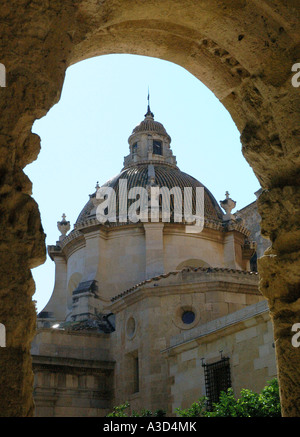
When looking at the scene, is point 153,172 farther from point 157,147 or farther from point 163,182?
point 157,147

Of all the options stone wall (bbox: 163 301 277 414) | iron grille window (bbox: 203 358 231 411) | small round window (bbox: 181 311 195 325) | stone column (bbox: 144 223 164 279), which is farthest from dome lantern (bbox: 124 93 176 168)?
iron grille window (bbox: 203 358 231 411)

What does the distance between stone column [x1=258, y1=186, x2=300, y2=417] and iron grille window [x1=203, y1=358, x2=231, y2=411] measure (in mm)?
9108

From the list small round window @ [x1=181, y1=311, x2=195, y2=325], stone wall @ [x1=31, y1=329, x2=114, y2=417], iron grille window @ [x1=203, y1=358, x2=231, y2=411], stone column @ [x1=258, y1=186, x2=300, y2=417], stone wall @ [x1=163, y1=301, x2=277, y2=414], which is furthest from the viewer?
stone wall @ [x1=31, y1=329, x2=114, y2=417]

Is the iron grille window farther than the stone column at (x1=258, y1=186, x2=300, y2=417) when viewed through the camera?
Yes

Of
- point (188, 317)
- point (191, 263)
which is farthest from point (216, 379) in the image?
point (191, 263)

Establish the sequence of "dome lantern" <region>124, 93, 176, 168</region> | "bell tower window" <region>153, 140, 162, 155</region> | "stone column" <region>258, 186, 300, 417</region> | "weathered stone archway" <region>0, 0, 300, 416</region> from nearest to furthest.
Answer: "weathered stone archway" <region>0, 0, 300, 416</region> < "stone column" <region>258, 186, 300, 417</region> < "dome lantern" <region>124, 93, 176, 168</region> < "bell tower window" <region>153, 140, 162, 155</region>

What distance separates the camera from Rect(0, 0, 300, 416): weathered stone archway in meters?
2.89

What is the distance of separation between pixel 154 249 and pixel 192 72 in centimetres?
1617

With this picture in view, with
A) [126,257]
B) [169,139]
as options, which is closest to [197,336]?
[126,257]

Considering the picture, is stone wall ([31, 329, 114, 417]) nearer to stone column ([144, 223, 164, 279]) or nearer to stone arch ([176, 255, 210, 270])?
stone column ([144, 223, 164, 279])

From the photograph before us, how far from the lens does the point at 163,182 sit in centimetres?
2353

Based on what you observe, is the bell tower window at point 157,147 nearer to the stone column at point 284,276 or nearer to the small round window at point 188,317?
the small round window at point 188,317

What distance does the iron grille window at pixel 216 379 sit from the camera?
12.8 m
